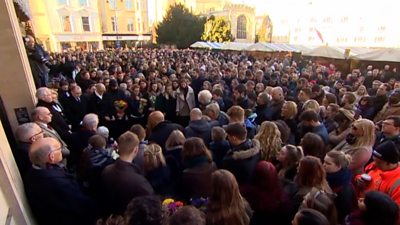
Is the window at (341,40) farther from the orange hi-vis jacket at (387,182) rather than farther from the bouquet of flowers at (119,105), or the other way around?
the orange hi-vis jacket at (387,182)

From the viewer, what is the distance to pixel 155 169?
2.88m

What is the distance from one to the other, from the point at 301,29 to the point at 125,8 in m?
33.3

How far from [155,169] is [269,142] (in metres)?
1.47

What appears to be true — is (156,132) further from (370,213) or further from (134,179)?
(370,213)

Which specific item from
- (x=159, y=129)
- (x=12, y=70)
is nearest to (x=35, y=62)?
(x=12, y=70)

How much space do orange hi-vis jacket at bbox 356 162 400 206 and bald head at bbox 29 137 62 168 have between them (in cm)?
310

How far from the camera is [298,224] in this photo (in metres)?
1.83

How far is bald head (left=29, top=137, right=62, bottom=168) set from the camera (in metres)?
2.35

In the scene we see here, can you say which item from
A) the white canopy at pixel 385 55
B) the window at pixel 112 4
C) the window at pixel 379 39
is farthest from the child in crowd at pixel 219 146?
the window at pixel 112 4

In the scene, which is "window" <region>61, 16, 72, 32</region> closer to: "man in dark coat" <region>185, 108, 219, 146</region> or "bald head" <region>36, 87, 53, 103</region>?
"bald head" <region>36, 87, 53, 103</region>

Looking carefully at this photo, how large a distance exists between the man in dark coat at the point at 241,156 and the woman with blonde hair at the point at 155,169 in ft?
2.37

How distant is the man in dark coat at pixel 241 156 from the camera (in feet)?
9.53

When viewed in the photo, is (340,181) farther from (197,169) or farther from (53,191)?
(53,191)

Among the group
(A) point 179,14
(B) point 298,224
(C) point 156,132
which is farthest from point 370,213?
(A) point 179,14
